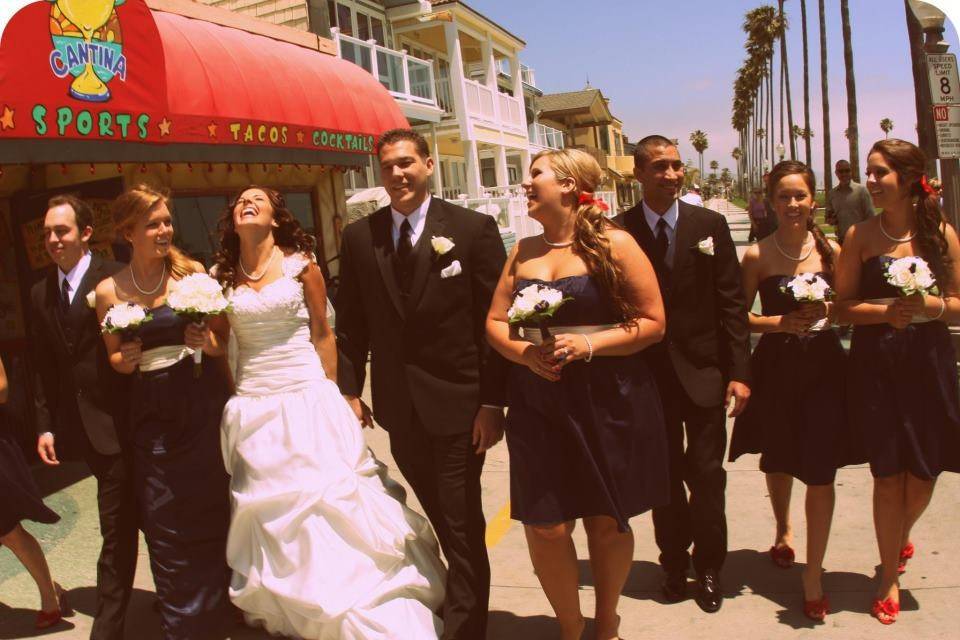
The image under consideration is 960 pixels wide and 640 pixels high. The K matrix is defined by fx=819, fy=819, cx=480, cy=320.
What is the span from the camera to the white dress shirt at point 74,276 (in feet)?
14.4

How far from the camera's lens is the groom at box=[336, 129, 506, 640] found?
12.4 feet

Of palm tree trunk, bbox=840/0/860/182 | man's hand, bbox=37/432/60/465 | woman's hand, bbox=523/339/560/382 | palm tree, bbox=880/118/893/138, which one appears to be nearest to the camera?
woman's hand, bbox=523/339/560/382

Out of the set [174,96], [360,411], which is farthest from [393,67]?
[360,411]

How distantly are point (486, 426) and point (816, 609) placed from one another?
1764 mm

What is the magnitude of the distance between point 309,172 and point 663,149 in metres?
10.4

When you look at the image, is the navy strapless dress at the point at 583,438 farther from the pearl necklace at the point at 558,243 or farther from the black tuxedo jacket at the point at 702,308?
the black tuxedo jacket at the point at 702,308

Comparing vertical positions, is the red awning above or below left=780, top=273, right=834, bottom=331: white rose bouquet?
above

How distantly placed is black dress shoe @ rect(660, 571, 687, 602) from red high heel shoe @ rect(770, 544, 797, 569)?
649mm

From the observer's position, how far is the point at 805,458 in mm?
3971

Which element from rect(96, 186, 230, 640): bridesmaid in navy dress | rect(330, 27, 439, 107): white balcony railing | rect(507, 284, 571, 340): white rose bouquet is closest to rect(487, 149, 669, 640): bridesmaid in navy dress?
rect(507, 284, 571, 340): white rose bouquet

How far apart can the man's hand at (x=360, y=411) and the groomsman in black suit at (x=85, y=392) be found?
114 cm

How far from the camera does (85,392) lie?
416cm

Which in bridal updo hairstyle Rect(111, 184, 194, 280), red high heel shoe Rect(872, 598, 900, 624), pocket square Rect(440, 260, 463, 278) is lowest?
red high heel shoe Rect(872, 598, 900, 624)

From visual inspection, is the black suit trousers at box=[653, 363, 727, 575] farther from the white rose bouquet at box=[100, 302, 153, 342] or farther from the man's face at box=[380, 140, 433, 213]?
the white rose bouquet at box=[100, 302, 153, 342]
